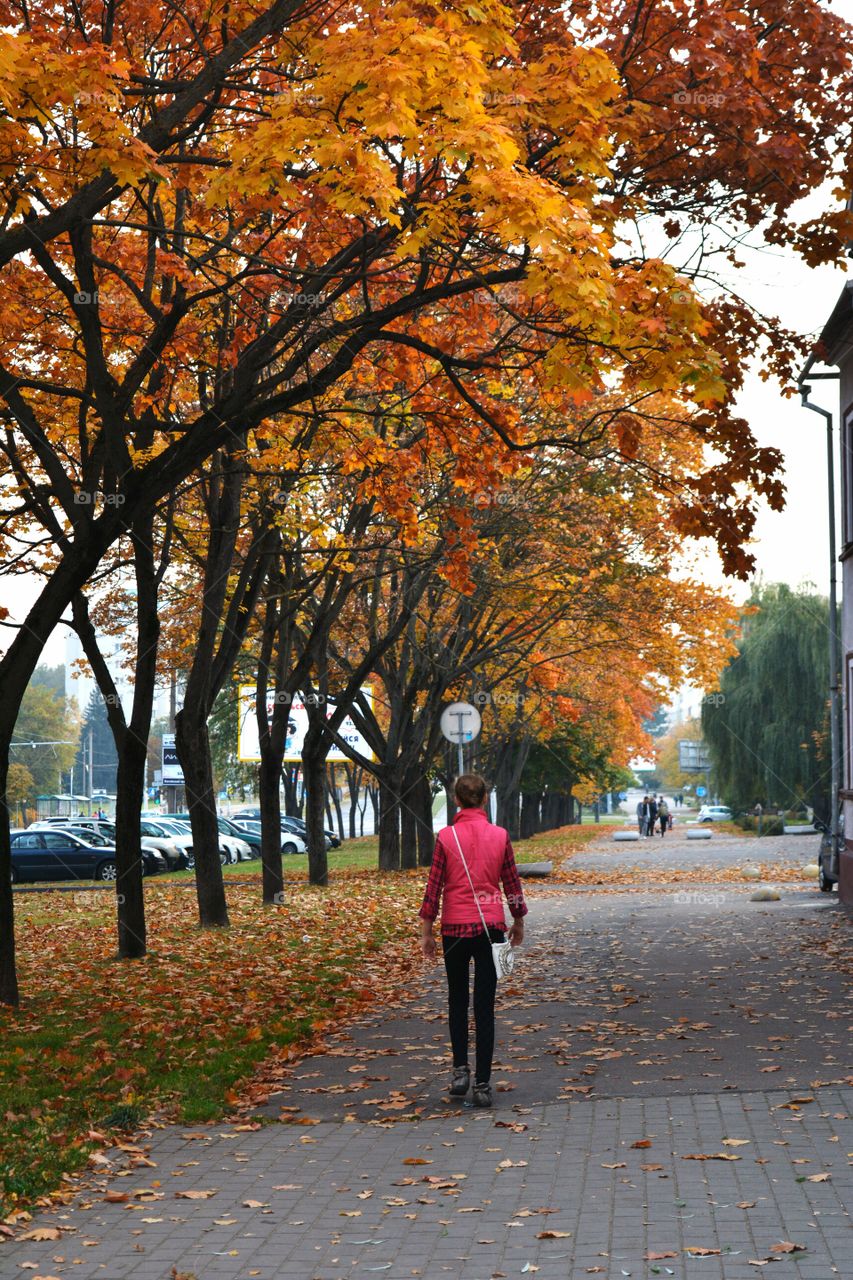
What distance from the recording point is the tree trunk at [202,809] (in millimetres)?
19141

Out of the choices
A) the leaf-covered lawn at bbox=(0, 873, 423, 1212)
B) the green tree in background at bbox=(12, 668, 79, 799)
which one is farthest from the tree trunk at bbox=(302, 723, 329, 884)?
the green tree in background at bbox=(12, 668, 79, 799)

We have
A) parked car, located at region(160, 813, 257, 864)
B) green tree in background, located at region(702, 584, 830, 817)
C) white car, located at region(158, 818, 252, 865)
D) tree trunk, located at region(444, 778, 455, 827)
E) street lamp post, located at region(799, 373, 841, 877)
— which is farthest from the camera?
white car, located at region(158, 818, 252, 865)

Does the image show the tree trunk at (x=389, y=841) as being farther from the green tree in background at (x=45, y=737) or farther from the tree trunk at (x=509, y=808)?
the green tree in background at (x=45, y=737)

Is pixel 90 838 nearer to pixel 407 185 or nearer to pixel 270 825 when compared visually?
pixel 270 825

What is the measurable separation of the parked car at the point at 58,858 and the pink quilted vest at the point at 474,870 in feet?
102

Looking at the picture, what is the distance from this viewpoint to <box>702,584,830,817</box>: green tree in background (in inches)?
1961

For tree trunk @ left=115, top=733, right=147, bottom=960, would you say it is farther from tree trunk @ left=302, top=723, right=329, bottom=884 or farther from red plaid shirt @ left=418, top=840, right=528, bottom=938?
tree trunk @ left=302, top=723, right=329, bottom=884

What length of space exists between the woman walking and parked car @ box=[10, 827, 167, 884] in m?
31.0

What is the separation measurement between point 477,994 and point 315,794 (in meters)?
20.7

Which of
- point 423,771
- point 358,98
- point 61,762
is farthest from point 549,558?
point 61,762

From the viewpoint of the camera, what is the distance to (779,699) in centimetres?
5028

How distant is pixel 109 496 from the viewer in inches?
580
